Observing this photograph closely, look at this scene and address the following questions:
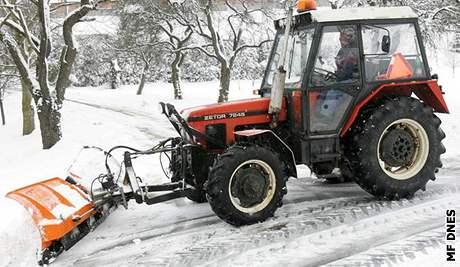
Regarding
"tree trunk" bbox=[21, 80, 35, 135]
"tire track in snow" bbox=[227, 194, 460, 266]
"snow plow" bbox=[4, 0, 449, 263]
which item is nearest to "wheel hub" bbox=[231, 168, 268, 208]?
"snow plow" bbox=[4, 0, 449, 263]

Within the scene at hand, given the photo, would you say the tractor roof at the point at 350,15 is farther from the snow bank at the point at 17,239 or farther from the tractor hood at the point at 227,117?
the snow bank at the point at 17,239

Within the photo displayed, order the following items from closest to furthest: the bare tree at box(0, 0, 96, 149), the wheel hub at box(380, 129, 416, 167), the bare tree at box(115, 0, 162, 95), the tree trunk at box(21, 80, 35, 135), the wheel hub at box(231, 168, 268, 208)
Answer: the wheel hub at box(231, 168, 268, 208)
the wheel hub at box(380, 129, 416, 167)
the bare tree at box(0, 0, 96, 149)
the tree trunk at box(21, 80, 35, 135)
the bare tree at box(115, 0, 162, 95)

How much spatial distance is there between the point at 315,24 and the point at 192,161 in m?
2.02

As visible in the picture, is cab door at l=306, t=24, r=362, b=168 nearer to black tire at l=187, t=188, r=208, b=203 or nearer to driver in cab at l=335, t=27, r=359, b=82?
driver in cab at l=335, t=27, r=359, b=82

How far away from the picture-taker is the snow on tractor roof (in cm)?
512

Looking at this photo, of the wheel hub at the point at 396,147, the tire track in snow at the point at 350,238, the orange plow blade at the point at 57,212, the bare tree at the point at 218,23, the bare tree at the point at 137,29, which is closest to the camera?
the tire track in snow at the point at 350,238

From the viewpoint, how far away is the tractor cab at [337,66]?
515 centimetres

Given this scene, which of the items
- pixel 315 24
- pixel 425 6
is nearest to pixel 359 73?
pixel 315 24

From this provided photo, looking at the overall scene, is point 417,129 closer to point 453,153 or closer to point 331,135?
point 331,135

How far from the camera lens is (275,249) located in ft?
14.0

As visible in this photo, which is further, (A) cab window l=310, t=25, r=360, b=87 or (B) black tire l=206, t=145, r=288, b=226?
(A) cab window l=310, t=25, r=360, b=87

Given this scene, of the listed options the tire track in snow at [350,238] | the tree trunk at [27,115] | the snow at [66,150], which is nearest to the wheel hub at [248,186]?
the tire track in snow at [350,238]

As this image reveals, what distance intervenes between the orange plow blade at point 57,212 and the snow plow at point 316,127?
0.03 metres

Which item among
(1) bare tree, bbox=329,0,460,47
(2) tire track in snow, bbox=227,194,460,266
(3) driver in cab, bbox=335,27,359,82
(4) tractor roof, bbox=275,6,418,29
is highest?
(1) bare tree, bbox=329,0,460,47
